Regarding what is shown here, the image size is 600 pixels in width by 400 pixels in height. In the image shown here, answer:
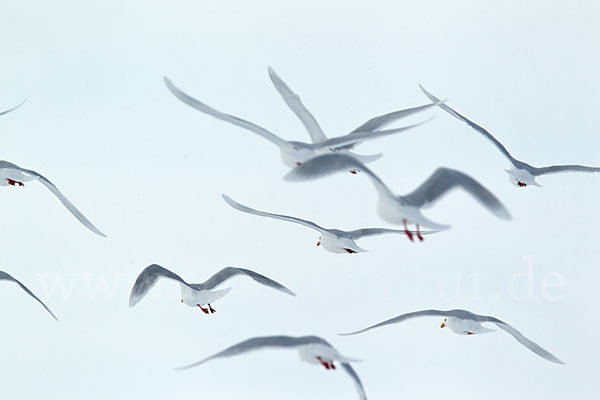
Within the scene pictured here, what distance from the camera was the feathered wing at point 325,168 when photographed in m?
2.90

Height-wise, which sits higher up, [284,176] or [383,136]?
[383,136]

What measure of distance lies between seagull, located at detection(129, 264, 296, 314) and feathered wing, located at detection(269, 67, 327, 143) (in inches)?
29.5

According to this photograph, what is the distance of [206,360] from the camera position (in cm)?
259

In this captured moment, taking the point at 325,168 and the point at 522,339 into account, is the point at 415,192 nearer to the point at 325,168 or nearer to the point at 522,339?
the point at 325,168

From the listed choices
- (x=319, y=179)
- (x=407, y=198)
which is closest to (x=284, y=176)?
(x=319, y=179)

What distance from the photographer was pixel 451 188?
9.82 ft

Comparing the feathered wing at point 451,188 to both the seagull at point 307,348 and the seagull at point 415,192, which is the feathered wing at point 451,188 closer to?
the seagull at point 415,192

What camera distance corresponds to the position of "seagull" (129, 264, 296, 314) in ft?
13.5

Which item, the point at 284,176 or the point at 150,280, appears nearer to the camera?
the point at 284,176

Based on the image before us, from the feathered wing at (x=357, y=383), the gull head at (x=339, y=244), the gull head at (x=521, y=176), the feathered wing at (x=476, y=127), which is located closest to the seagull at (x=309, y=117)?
the feathered wing at (x=476, y=127)

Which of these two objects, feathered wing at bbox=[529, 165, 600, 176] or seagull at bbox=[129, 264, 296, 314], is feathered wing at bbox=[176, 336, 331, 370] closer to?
seagull at bbox=[129, 264, 296, 314]

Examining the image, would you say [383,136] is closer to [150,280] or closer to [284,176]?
[284,176]

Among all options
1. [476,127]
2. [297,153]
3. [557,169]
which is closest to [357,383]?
[297,153]

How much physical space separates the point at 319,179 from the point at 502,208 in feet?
2.12
